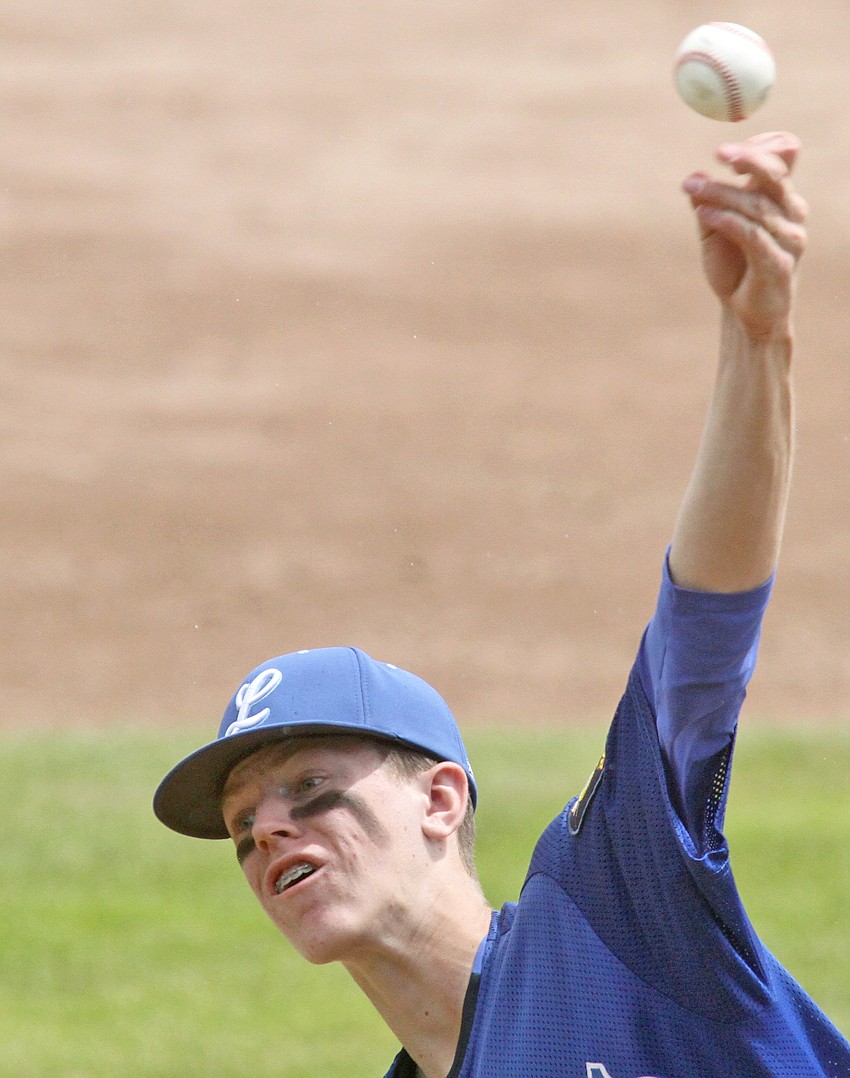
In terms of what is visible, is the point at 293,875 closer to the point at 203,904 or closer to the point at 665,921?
the point at 665,921

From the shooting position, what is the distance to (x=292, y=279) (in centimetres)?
1762

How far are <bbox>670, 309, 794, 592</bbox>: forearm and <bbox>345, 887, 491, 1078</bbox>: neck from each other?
705 millimetres

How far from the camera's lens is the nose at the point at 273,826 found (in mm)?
2523

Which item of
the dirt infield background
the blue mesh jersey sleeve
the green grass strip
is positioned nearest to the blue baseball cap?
the blue mesh jersey sleeve

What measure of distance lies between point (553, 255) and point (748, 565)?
15896 mm

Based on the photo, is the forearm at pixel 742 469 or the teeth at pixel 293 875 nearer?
the forearm at pixel 742 469

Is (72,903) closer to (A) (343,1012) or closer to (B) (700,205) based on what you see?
(A) (343,1012)

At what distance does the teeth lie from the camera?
2.50 meters

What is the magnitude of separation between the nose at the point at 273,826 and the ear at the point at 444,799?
0.20 meters

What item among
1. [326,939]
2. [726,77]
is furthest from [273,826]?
[726,77]

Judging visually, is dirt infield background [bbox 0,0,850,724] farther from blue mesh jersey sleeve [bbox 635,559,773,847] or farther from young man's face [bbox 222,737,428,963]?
blue mesh jersey sleeve [bbox 635,559,773,847]

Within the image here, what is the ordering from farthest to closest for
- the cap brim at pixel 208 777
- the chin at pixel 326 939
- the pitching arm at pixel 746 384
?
the cap brim at pixel 208 777
the chin at pixel 326 939
the pitching arm at pixel 746 384

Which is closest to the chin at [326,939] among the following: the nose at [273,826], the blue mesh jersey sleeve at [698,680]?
the nose at [273,826]

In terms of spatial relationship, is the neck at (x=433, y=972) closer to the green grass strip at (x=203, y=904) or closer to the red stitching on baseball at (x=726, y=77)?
the red stitching on baseball at (x=726, y=77)
